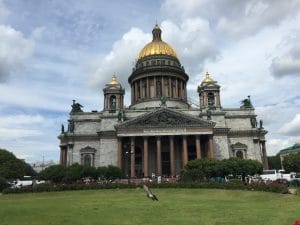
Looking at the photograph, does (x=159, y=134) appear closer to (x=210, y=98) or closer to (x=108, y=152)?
(x=108, y=152)

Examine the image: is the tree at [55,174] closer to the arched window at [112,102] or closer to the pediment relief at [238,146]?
the arched window at [112,102]

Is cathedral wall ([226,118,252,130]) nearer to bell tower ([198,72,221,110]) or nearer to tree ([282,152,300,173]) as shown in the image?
bell tower ([198,72,221,110])

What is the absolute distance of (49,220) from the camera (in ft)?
57.9

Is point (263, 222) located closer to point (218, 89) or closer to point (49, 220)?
point (49, 220)

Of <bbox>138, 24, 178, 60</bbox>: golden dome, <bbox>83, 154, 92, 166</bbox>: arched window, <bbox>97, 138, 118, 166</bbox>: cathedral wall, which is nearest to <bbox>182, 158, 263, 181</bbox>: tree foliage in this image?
<bbox>97, 138, 118, 166</bbox>: cathedral wall

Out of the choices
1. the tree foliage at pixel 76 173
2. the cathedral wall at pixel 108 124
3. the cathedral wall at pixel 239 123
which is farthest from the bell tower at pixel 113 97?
the cathedral wall at pixel 239 123

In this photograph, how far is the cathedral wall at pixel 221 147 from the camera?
66.5 metres

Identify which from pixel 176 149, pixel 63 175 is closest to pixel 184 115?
pixel 176 149

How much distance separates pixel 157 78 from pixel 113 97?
13688mm

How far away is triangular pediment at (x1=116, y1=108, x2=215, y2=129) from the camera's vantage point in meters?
64.0

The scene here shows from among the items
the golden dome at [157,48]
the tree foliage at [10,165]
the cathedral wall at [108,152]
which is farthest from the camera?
the golden dome at [157,48]

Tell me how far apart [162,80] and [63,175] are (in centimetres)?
3806

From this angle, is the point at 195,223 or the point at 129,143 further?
the point at 129,143

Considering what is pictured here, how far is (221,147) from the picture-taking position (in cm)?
6712
